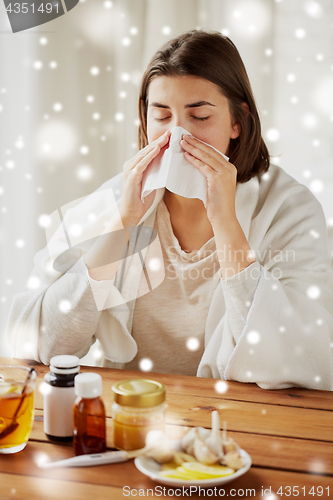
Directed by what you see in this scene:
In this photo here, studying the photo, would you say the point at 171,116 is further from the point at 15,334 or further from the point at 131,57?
the point at 131,57

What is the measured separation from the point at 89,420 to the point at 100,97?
1483 millimetres

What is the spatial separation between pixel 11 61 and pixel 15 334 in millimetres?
1097

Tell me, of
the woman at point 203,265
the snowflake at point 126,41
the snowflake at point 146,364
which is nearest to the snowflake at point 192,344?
the woman at point 203,265

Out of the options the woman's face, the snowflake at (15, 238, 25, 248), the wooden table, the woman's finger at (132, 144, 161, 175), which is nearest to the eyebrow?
the woman's face

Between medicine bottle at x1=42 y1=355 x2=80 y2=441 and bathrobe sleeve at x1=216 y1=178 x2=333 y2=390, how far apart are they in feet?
1.29

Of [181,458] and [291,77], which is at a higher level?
[291,77]

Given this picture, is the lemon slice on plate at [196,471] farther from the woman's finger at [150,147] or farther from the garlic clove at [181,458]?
the woman's finger at [150,147]

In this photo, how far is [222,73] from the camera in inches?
45.1

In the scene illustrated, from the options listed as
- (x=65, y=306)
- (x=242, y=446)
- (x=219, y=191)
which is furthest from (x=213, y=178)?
(x=242, y=446)

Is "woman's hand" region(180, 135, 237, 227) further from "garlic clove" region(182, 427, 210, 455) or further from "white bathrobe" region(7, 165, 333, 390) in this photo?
"garlic clove" region(182, 427, 210, 455)

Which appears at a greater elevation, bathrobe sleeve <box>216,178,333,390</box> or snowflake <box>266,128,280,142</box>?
snowflake <box>266,128,280,142</box>

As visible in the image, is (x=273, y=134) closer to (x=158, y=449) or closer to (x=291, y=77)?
(x=291, y=77)

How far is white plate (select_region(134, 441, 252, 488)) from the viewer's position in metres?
0.53

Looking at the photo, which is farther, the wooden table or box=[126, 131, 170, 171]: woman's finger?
box=[126, 131, 170, 171]: woman's finger
